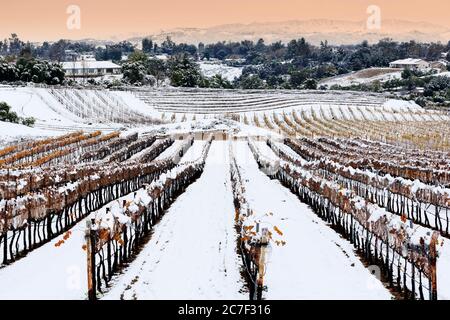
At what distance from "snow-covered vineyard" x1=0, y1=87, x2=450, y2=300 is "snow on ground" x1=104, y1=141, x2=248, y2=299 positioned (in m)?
0.06

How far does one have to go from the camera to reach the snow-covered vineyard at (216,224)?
532 inches

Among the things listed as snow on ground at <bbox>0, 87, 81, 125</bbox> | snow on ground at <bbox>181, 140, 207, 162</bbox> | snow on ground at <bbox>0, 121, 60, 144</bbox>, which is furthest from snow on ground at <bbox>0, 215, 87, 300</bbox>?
snow on ground at <bbox>0, 87, 81, 125</bbox>

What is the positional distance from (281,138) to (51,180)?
127 feet

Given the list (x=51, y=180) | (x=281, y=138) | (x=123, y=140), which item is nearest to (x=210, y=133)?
(x=281, y=138)

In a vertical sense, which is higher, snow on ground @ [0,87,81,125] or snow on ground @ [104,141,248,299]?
snow on ground @ [0,87,81,125]

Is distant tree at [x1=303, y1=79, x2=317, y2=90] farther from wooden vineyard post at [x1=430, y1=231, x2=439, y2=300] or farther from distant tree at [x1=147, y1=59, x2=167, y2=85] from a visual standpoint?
wooden vineyard post at [x1=430, y1=231, x2=439, y2=300]

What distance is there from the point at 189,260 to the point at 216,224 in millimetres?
5022

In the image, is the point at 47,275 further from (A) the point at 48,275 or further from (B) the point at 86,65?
(B) the point at 86,65

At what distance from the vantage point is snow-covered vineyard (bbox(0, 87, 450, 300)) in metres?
13.5

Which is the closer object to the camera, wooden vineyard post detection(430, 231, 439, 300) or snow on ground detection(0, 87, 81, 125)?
wooden vineyard post detection(430, 231, 439, 300)

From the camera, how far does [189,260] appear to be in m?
16.0

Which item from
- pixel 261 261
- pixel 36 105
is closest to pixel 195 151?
pixel 36 105
